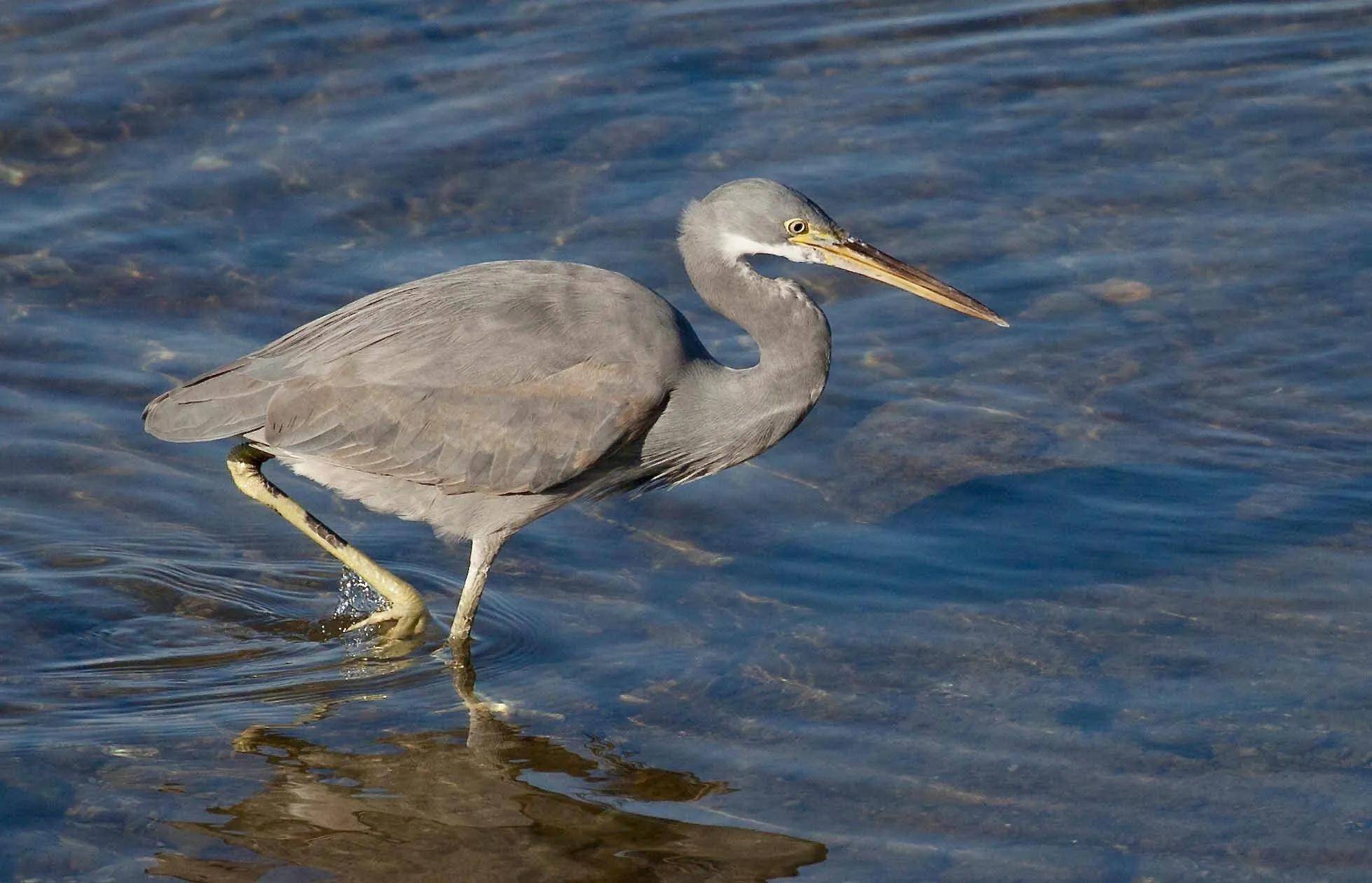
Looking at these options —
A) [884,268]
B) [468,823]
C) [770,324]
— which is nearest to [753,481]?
[770,324]

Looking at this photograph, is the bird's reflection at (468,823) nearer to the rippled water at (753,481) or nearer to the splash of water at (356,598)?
the rippled water at (753,481)

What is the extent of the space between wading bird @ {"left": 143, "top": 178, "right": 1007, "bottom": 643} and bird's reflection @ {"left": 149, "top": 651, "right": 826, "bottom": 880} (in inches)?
33.2

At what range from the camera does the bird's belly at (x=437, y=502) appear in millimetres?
6758

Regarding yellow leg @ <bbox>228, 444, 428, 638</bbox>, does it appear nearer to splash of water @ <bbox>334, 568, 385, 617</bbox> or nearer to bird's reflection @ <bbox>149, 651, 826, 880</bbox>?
splash of water @ <bbox>334, 568, 385, 617</bbox>

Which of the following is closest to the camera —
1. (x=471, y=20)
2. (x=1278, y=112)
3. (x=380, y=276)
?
(x=380, y=276)

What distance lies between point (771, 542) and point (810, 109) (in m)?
4.51

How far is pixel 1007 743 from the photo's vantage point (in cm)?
603

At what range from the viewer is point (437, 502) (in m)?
6.87

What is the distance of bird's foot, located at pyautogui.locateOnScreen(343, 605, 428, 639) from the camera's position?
694 centimetres

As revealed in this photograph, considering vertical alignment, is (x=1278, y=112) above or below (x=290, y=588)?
above

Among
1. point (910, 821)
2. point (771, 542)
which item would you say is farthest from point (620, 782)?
point (771, 542)

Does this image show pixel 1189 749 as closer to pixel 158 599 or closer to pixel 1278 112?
pixel 158 599

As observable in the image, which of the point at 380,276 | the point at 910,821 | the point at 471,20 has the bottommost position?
the point at 910,821

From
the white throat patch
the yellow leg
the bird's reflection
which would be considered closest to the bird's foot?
the yellow leg
